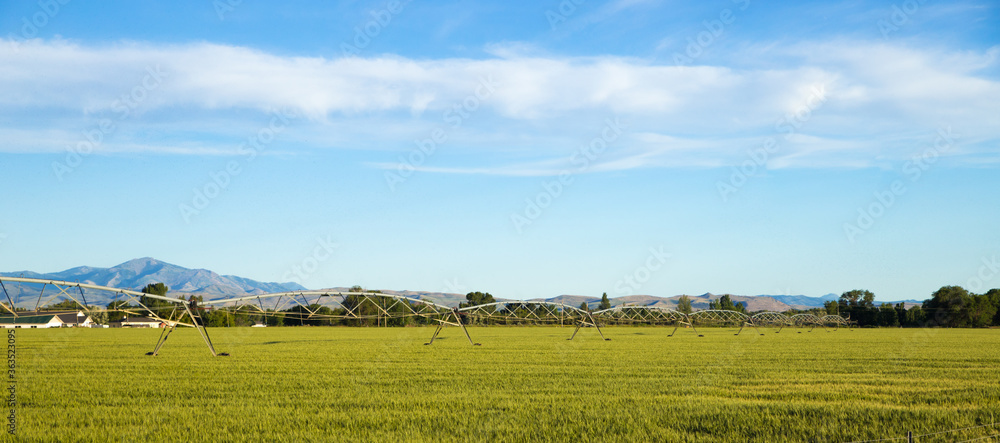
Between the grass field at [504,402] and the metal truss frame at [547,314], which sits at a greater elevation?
the metal truss frame at [547,314]

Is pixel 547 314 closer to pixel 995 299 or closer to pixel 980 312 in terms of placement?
pixel 980 312

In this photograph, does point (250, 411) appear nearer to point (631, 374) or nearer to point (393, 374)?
point (393, 374)

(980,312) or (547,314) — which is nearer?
(547,314)

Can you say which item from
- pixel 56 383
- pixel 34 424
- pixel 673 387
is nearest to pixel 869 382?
pixel 673 387

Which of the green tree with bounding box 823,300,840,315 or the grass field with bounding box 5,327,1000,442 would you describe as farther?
the green tree with bounding box 823,300,840,315

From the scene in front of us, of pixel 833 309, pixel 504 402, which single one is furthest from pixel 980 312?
pixel 504 402

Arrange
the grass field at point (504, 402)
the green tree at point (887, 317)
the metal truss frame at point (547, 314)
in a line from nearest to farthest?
the grass field at point (504, 402)
the metal truss frame at point (547, 314)
the green tree at point (887, 317)

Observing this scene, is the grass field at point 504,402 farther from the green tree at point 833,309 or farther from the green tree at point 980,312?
the green tree at point 833,309

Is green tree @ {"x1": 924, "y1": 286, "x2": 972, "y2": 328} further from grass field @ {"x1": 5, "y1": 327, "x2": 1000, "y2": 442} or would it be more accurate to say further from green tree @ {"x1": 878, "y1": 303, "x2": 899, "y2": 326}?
grass field @ {"x1": 5, "y1": 327, "x2": 1000, "y2": 442}

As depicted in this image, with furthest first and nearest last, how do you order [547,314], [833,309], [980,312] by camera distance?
[833,309]
[980,312]
[547,314]

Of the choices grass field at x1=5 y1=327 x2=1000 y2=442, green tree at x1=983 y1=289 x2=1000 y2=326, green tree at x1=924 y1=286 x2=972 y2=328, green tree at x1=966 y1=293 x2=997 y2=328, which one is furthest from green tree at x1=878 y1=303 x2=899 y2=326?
grass field at x1=5 y1=327 x2=1000 y2=442

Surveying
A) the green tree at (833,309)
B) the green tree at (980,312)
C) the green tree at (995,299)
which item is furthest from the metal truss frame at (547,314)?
the green tree at (833,309)

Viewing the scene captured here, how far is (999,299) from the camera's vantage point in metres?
160

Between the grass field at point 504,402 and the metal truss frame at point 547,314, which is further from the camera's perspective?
the metal truss frame at point 547,314
